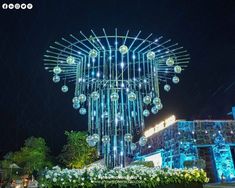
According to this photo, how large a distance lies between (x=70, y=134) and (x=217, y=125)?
1291cm

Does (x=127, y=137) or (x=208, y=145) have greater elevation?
(x=208, y=145)

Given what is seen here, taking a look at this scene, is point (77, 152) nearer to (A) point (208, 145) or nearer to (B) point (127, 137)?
(A) point (208, 145)

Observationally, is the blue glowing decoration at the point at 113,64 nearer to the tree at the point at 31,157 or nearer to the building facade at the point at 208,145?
the building facade at the point at 208,145

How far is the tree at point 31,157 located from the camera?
1102 inches

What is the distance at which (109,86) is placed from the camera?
34.0 feet

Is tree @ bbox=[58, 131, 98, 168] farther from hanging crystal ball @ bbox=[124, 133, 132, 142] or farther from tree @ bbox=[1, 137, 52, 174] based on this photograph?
hanging crystal ball @ bbox=[124, 133, 132, 142]

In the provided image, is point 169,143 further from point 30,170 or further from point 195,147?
point 30,170

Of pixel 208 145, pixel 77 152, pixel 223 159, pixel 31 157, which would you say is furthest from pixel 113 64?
pixel 31 157

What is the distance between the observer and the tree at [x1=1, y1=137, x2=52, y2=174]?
91.8ft

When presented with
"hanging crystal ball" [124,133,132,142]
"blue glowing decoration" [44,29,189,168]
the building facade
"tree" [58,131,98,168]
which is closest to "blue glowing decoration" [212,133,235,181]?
the building facade

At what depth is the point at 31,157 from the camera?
28156 mm

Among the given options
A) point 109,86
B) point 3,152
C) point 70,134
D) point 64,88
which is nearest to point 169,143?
point 70,134

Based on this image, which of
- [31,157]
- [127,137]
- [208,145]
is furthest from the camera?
Answer: [31,157]

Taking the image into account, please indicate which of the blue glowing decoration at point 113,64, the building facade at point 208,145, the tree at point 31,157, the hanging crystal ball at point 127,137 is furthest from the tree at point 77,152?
the hanging crystal ball at point 127,137
